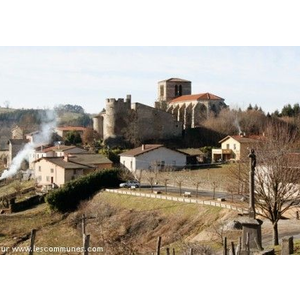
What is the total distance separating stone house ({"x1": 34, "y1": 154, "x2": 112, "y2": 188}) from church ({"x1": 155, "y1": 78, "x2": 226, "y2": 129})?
4.96 m

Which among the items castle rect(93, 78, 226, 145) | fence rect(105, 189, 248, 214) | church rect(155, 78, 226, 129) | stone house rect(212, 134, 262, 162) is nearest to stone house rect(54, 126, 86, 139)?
castle rect(93, 78, 226, 145)

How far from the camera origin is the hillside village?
11.2m

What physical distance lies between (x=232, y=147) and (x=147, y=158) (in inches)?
101

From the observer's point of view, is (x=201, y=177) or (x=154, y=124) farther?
(x=154, y=124)

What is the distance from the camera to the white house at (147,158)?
48.9 ft

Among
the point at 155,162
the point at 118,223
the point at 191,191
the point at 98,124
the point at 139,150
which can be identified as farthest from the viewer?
the point at 98,124

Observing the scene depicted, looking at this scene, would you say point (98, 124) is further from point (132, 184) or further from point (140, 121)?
point (132, 184)

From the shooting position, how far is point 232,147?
1634 centimetres

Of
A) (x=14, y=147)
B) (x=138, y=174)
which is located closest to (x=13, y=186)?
(x=14, y=147)

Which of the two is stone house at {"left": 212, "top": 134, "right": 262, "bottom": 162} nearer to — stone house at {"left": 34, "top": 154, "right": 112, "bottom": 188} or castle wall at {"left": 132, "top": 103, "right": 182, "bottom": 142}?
castle wall at {"left": 132, "top": 103, "right": 182, "bottom": 142}

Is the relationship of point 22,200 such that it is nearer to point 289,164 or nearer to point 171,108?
point 289,164

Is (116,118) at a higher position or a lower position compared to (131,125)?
higher

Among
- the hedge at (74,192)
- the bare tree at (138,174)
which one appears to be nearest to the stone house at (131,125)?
the bare tree at (138,174)

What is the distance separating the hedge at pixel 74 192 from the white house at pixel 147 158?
1.61 m
